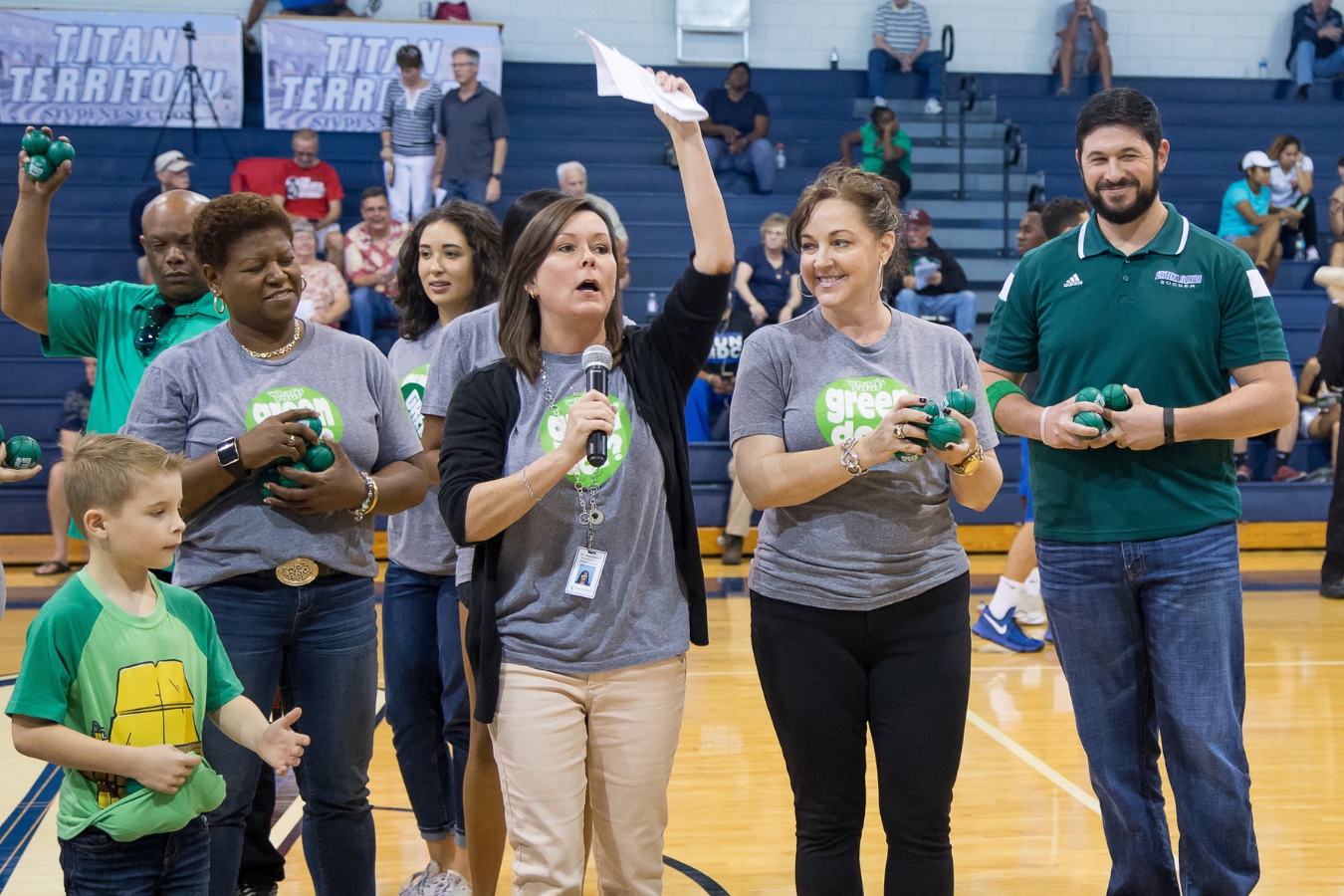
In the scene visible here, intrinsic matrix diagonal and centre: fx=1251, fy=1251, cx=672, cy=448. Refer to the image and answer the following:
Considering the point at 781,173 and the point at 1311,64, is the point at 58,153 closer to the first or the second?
the point at 781,173

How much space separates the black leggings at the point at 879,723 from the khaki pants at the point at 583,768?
28 cm

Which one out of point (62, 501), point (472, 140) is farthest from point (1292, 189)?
point (62, 501)

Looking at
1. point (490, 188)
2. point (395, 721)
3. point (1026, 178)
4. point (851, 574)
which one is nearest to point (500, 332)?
point (851, 574)

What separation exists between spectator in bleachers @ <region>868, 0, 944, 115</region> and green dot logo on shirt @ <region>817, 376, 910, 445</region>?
11.4 meters

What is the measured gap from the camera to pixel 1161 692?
8.34 feet

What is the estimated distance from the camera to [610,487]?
89.0 inches

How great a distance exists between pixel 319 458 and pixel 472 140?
8.44 m

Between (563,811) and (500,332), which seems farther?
(500,332)

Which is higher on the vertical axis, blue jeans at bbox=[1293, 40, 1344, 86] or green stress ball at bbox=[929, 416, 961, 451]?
blue jeans at bbox=[1293, 40, 1344, 86]

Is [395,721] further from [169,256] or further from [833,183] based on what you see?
[833,183]

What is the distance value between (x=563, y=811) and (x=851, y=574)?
69 cm

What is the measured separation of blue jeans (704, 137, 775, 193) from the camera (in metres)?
11.7

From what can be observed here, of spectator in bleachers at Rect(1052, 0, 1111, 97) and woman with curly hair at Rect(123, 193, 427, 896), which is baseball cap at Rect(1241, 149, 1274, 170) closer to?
spectator in bleachers at Rect(1052, 0, 1111, 97)

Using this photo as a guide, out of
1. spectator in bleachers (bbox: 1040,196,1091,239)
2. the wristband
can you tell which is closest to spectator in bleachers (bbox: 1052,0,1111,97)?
spectator in bleachers (bbox: 1040,196,1091,239)
